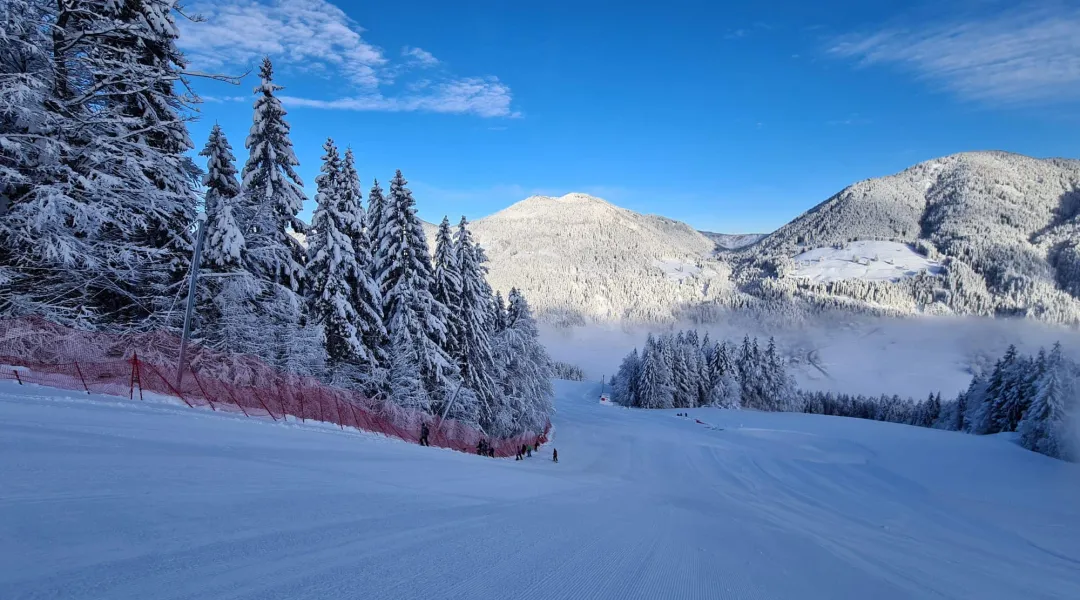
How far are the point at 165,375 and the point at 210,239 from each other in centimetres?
531

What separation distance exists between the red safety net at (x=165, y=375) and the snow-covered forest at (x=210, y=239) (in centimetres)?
103

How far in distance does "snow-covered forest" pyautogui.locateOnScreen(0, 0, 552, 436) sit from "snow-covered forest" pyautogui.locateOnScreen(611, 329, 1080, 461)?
4822cm

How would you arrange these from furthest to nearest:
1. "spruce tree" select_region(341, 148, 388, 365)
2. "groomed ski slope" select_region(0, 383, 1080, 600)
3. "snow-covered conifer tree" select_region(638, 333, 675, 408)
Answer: "snow-covered conifer tree" select_region(638, 333, 675, 408)
"spruce tree" select_region(341, 148, 388, 365)
"groomed ski slope" select_region(0, 383, 1080, 600)

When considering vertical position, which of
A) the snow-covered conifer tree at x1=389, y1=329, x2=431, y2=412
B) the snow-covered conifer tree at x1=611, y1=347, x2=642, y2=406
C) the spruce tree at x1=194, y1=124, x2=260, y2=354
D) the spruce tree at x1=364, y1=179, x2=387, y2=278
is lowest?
the snow-covered conifer tree at x1=611, y1=347, x2=642, y2=406

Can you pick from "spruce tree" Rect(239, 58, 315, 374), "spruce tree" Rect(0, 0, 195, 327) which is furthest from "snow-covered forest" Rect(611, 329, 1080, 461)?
"spruce tree" Rect(0, 0, 195, 327)

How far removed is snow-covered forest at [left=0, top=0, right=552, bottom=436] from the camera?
361 inches

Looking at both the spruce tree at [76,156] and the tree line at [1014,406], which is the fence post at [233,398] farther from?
the tree line at [1014,406]

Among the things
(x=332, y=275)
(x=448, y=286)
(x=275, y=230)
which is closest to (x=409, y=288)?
(x=448, y=286)

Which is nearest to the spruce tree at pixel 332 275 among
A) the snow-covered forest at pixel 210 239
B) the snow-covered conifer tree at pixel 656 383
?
the snow-covered forest at pixel 210 239

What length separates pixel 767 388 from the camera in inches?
3063

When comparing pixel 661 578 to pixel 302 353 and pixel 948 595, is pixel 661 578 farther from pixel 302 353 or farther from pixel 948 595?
pixel 302 353

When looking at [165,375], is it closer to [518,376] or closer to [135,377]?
[135,377]

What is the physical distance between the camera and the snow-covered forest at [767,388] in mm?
50812

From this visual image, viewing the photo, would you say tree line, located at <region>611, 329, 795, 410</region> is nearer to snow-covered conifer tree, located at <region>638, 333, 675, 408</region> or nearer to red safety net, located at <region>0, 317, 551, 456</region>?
snow-covered conifer tree, located at <region>638, 333, 675, 408</region>
